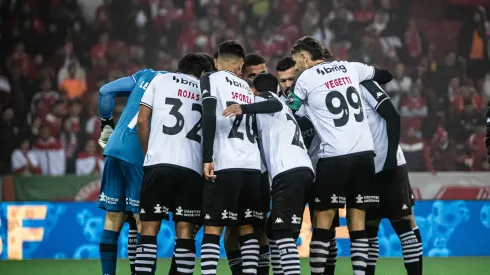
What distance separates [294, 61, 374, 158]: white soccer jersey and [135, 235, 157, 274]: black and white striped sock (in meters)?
1.59

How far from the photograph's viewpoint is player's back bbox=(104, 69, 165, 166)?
7090 mm

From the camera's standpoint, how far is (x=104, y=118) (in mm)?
7531

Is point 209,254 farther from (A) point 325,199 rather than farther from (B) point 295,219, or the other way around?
(A) point 325,199

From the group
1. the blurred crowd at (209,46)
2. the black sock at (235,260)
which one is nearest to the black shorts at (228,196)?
the black sock at (235,260)

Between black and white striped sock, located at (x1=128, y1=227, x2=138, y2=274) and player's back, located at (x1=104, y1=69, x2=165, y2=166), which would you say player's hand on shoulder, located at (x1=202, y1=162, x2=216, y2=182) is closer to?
player's back, located at (x1=104, y1=69, x2=165, y2=166)

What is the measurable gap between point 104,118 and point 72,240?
4.35 metres

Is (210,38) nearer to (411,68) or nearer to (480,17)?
(411,68)

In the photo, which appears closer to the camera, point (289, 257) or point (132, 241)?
point (289, 257)

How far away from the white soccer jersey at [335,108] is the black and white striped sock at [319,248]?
64 cm

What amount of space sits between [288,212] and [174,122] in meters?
1.19

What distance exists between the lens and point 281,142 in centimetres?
662

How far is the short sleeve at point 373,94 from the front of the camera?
706cm

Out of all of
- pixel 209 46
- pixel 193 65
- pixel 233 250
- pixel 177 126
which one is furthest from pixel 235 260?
pixel 209 46

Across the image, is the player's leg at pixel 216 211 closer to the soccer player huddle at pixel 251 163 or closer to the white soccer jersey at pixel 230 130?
the soccer player huddle at pixel 251 163
